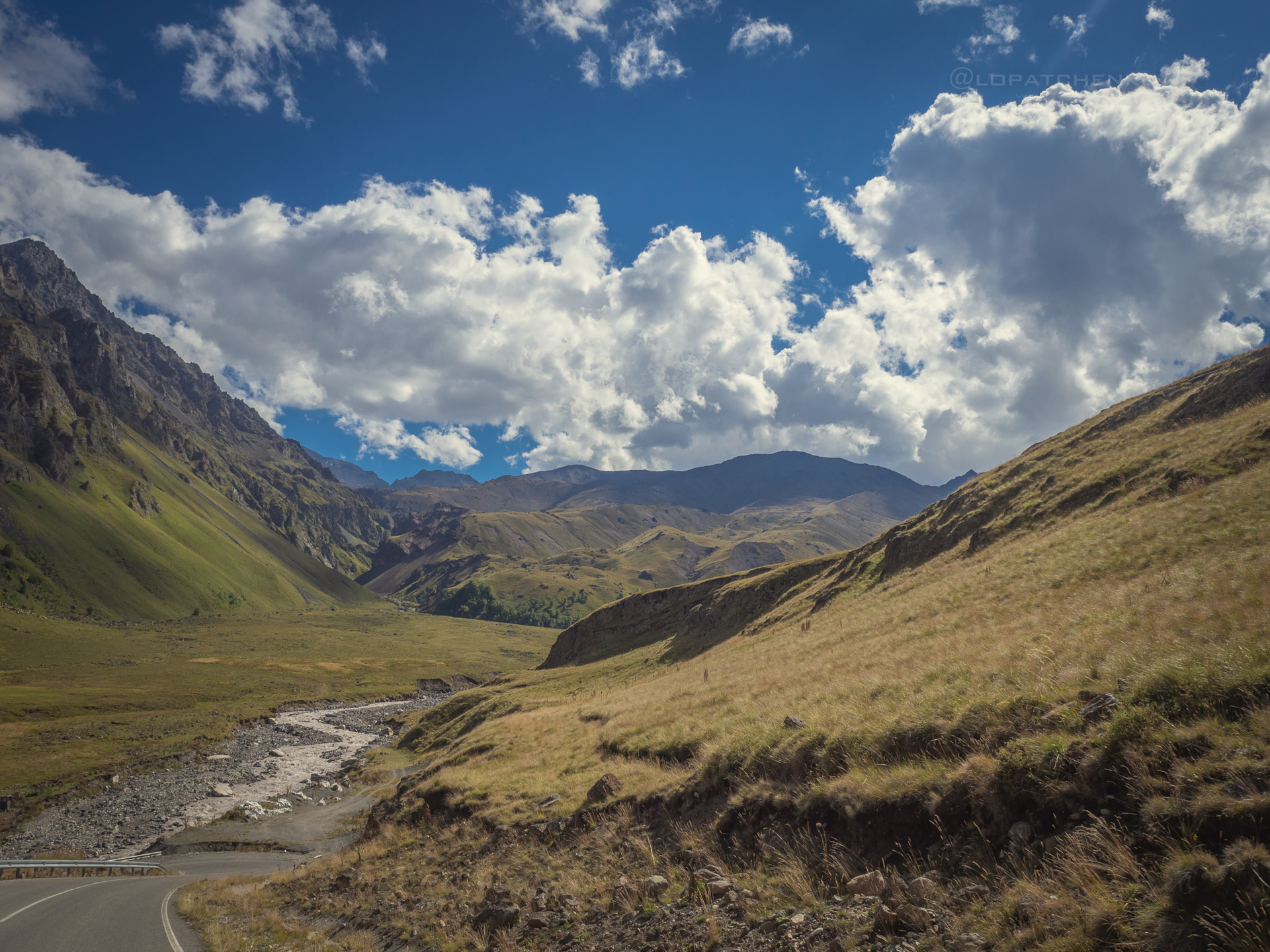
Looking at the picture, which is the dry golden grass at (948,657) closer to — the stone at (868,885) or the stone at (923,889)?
the stone at (868,885)

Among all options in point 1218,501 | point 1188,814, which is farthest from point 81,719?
point 1218,501

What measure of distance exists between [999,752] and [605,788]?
12.8 m

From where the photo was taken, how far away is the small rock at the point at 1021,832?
8.88 m

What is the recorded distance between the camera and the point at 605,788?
19141mm

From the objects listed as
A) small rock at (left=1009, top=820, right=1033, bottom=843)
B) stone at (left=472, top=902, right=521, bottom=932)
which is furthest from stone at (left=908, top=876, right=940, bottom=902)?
stone at (left=472, top=902, right=521, bottom=932)

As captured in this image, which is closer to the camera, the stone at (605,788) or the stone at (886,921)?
the stone at (886,921)

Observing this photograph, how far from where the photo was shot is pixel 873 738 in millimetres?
13453

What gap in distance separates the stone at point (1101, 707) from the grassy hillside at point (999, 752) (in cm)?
6

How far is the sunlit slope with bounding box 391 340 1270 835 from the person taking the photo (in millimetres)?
9703

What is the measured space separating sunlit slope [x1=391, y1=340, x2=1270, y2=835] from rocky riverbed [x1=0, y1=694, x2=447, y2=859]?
97.1ft

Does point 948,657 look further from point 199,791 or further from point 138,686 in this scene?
point 138,686

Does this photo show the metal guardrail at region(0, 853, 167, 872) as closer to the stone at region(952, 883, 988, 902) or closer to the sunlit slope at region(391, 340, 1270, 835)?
the sunlit slope at region(391, 340, 1270, 835)

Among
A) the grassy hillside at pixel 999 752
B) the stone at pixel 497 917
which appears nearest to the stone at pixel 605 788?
the grassy hillside at pixel 999 752

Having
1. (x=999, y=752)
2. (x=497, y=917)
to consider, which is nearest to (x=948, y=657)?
(x=999, y=752)
